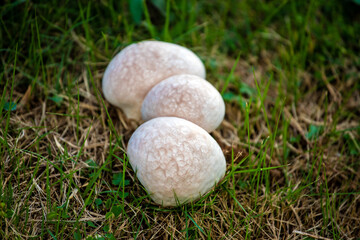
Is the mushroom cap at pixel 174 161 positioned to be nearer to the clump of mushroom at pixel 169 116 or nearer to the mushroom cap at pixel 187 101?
the clump of mushroom at pixel 169 116

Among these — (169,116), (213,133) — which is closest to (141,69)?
(169,116)

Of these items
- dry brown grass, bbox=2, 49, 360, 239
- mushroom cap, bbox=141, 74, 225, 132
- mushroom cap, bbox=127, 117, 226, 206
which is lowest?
dry brown grass, bbox=2, 49, 360, 239

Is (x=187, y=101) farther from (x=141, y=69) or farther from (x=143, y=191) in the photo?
(x=143, y=191)

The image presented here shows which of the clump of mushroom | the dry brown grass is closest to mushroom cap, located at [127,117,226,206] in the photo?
the clump of mushroom

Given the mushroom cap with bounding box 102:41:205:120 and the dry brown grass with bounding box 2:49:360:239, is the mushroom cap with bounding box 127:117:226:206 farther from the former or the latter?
the mushroom cap with bounding box 102:41:205:120

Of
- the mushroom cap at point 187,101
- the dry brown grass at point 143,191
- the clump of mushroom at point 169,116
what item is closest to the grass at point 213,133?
the dry brown grass at point 143,191

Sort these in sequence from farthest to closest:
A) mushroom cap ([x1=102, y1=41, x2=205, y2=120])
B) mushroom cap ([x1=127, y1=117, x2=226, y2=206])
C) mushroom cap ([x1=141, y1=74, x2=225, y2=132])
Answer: mushroom cap ([x1=102, y1=41, x2=205, y2=120]) → mushroom cap ([x1=141, y1=74, x2=225, y2=132]) → mushroom cap ([x1=127, y1=117, x2=226, y2=206])
